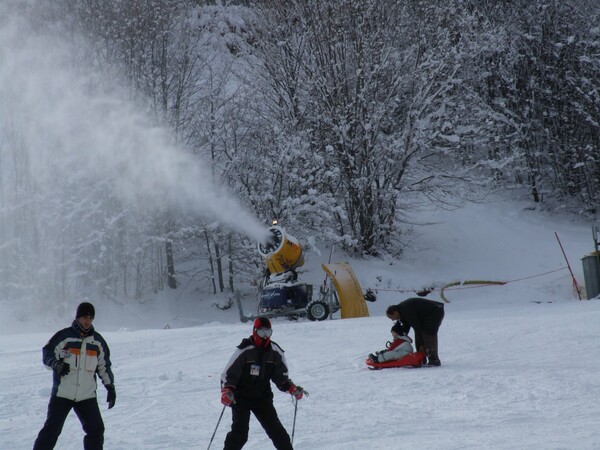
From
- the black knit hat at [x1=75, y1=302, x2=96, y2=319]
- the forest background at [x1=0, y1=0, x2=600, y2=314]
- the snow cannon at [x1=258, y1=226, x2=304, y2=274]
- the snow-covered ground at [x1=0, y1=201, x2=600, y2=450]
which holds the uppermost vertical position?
the forest background at [x1=0, y1=0, x2=600, y2=314]

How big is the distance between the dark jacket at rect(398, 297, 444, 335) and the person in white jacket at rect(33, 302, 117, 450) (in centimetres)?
582

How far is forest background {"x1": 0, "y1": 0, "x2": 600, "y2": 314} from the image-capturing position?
87.2ft

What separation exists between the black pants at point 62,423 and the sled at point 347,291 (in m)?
13.0

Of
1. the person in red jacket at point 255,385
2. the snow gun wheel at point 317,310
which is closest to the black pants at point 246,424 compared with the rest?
the person in red jacket at point 255,385

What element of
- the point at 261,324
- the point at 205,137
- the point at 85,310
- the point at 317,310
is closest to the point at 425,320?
the point at 261,324

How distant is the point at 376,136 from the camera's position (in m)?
28.2

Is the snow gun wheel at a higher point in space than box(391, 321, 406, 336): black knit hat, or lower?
higher

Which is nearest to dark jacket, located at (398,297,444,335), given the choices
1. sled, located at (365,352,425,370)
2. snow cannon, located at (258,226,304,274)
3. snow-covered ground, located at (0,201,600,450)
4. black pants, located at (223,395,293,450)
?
sled, located at (365,352,425,370)

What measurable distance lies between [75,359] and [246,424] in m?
1.57

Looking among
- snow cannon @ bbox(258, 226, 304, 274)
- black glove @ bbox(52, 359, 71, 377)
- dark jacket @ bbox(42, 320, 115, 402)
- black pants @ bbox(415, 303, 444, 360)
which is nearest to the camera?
black glove @ bbox(52, 359, 71, 377)

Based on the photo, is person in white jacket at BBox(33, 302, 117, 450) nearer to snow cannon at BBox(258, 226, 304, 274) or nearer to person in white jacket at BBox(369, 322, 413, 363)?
person in white jacket at BBox(369, 322, 413, 363)

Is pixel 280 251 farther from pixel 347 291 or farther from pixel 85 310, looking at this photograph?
pixel 85 310

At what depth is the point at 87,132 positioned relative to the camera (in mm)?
27688

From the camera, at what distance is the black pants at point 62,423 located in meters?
6.35
